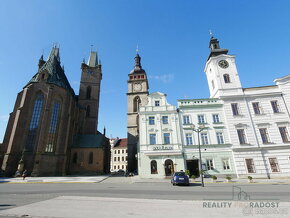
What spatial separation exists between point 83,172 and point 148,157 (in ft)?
60.4

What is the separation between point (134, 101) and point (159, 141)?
20.0m

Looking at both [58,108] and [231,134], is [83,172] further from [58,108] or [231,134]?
[231,134]

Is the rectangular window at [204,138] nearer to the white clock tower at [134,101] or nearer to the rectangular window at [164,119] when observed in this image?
the rectangular window at [164,119]

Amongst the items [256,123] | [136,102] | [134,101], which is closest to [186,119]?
[256,123]

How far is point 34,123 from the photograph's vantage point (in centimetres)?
2897

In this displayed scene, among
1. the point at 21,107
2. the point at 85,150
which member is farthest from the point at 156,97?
the point at 21,107

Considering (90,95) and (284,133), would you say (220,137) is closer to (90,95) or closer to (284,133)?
(284,133)

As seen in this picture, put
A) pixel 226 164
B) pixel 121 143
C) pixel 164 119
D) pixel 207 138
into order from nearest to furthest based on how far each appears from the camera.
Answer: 1. pixel 226 164
2. pixel 207 138
3. pixel 164 119
4. pixel 121 143

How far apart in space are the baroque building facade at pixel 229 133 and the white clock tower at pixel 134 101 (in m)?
13.1

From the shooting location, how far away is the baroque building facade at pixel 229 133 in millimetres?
20406

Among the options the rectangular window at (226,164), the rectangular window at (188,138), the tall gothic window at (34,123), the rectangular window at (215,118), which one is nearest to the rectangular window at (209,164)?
the rectangular window at (226,164)

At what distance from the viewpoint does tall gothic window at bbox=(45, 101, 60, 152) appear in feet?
95.0

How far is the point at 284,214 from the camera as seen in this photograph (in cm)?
534

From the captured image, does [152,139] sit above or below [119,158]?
above
